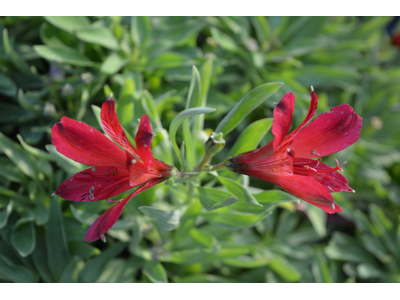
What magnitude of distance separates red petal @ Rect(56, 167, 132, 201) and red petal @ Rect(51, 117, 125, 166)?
0.02 m

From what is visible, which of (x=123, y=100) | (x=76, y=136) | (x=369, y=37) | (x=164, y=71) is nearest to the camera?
(x=76, y=136)

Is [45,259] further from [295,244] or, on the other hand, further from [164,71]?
[295,244]

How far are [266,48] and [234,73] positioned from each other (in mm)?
206

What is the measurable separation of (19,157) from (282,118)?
937 mm

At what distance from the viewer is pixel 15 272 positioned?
114 centimetres

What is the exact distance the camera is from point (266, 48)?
1610 millimetres

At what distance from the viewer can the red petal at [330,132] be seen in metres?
0.76

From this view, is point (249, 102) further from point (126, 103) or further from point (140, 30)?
point (140, 30)

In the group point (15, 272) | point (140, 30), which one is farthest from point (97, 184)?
point (140, 30)

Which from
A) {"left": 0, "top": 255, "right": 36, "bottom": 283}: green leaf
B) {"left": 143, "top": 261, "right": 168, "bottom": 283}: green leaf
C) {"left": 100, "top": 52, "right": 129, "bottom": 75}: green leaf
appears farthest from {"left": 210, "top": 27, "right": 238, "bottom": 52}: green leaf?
{"left": 0, "top": 255, "right": 36, "bottom": 283}: green leaf

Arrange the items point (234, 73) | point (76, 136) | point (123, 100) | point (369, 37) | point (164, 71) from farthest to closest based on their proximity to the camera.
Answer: point (369, 37), point (234, 73), point (164, 71), point (123, 100), point (76, 136)

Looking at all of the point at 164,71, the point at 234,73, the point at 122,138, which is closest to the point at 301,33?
the point at 234,73

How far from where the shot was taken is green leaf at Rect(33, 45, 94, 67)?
3.85 feet

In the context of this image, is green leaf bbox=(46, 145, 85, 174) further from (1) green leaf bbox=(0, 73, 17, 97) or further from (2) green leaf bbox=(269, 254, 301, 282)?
(2) green leaf bbox=(269, 254, 301, 282)
